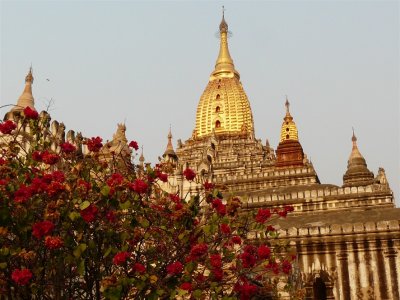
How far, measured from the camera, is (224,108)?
2832 inches

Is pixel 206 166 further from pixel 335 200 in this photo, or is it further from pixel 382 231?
pixel 382 231

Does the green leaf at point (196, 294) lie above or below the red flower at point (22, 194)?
below

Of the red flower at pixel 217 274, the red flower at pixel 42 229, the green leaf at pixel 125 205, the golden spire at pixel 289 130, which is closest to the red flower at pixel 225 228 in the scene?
the red flower at pixel 217 274

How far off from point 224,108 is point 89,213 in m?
65.7

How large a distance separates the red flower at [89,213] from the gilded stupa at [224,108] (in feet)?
196

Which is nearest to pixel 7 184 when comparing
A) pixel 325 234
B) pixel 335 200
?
pixel 325 234

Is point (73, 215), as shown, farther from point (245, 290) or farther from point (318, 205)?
point (318, 205)

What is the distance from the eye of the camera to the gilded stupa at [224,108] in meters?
70.1

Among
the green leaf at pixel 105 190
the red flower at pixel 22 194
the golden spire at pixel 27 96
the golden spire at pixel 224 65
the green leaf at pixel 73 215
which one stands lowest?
the green leaf at pixel 73 215

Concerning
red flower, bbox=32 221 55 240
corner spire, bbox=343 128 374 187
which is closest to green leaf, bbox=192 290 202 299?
red flower, bbox=32 221 55 240

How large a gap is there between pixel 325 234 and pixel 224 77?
5903 cm

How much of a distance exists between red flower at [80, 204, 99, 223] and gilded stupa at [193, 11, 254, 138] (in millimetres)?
59839

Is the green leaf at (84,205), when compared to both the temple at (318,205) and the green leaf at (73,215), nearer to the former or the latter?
the green leaf at (73,215)

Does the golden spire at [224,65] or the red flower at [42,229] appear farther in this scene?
the golden spire at [224,65]
